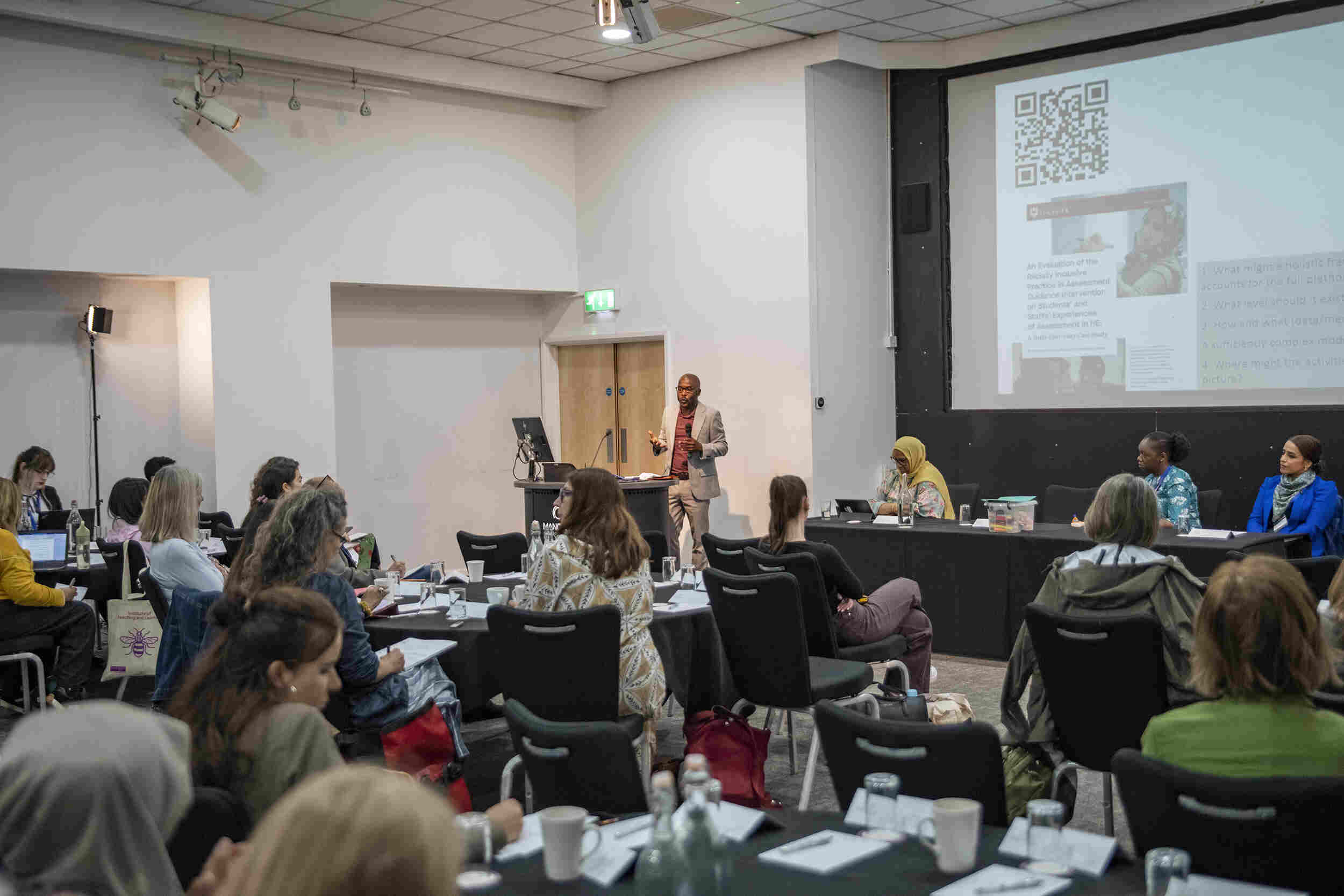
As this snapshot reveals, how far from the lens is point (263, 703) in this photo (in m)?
2.51

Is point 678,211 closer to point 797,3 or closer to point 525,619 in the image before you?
point 797,3

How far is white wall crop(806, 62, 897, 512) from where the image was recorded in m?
9.66

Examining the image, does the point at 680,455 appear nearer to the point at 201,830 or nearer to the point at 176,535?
the point at 176,535

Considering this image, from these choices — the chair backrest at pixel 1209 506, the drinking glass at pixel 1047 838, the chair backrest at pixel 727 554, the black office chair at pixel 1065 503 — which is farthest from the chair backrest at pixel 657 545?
the drinking glass at pixel 1047 838

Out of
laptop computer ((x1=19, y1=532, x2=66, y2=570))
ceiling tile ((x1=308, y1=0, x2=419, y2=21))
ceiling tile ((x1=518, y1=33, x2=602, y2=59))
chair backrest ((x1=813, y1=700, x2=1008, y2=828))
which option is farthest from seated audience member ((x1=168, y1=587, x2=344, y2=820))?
ceiling tile ((x1=518, y1=33, x2=602, y2=59))

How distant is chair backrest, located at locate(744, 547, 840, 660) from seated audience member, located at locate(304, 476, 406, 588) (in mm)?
1562

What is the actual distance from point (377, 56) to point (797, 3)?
319cm

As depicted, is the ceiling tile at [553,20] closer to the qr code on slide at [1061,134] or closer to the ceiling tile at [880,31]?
the ceiling tile at [880,31]

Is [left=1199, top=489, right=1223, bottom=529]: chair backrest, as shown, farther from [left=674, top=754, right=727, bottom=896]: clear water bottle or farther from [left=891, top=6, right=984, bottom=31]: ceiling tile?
[left=674, top=754, right=727, bottom=896]: clear water bottle

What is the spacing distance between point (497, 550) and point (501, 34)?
4.55 m

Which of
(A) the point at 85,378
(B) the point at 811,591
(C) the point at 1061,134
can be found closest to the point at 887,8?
(C) the point at 1061,134

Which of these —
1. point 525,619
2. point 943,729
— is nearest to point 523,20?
point 525,619

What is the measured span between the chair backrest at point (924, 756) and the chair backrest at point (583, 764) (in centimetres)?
41

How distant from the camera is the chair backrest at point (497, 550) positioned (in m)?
6.39
